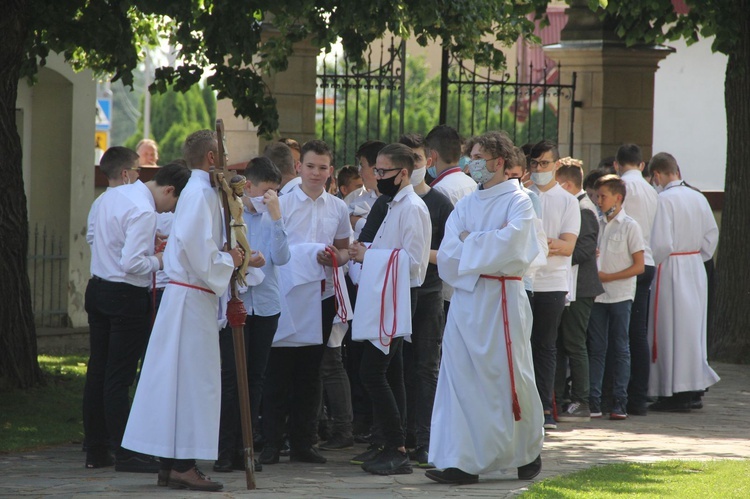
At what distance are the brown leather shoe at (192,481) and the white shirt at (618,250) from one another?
4387mm

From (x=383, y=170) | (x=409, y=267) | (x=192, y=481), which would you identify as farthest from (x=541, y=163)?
(x=192, y=481)

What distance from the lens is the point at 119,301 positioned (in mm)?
7492

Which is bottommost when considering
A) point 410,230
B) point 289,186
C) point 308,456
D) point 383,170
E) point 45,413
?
point 45,413

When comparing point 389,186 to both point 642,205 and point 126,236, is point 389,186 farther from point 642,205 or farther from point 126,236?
point 642,205

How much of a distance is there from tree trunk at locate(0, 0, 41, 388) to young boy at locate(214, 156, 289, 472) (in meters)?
3.53

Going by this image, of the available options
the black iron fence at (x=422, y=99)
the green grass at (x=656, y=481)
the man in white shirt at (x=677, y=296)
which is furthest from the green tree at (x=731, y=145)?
the green grass at (x=656, y=481)

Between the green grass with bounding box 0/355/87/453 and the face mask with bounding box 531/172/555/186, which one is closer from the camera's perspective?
the green grass with bounding box 0/355/87/453

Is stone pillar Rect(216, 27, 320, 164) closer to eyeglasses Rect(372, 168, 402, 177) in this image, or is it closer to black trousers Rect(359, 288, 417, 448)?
eyeglasses Rect(372, 168, 402, 177)

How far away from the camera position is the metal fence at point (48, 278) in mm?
14250

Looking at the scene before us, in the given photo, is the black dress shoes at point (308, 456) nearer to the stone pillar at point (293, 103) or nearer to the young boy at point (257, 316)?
the young boy at point (257, 316)

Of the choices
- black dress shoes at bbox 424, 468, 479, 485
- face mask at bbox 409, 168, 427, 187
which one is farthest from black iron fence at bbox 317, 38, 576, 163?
black dress shoes at bbox 424, 468, 479, 485

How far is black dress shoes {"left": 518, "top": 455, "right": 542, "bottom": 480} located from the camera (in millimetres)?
7320

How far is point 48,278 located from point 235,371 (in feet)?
25.0

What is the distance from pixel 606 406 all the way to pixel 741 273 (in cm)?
405
